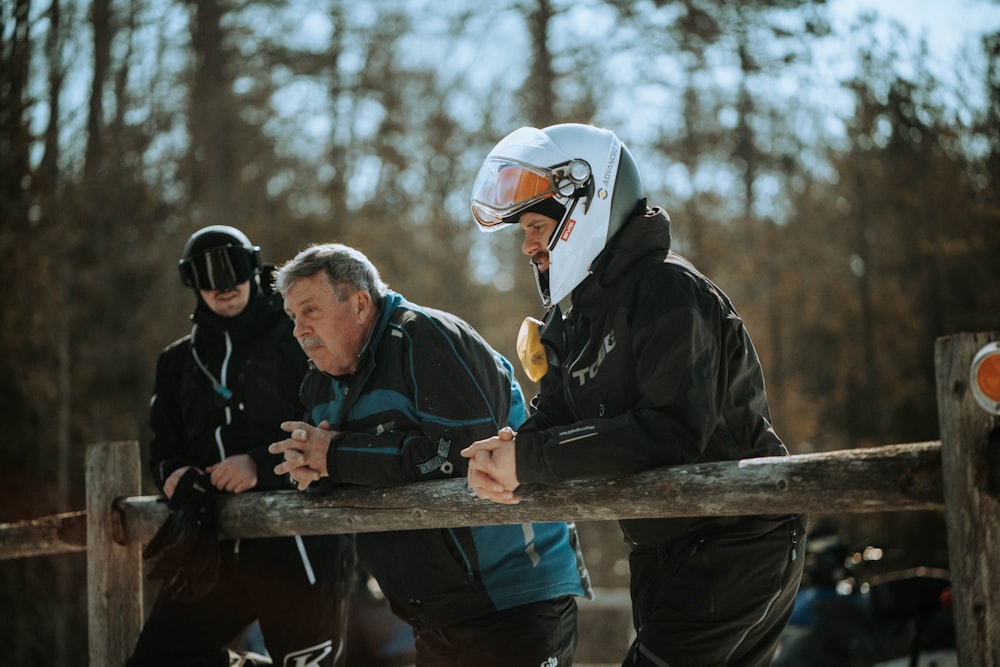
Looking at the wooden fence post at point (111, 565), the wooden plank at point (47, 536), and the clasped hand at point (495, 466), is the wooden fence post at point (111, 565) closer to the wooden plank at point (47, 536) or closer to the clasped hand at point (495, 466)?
the wooden plank at point (47, 536)

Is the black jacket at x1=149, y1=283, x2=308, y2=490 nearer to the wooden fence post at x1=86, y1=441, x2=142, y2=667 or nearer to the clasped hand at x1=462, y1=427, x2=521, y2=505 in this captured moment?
the wooden fence post at x1=86, y1=441, x2=142, y2=667

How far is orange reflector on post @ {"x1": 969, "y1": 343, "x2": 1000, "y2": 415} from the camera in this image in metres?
2.35

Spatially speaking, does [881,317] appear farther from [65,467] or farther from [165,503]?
[165,503]

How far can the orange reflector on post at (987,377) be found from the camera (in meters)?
2.35

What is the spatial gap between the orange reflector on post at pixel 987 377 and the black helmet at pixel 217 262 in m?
3.16

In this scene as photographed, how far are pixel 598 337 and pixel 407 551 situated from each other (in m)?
1.21

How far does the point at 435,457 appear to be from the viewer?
357cm

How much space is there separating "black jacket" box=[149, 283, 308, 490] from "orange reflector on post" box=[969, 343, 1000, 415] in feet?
9.21

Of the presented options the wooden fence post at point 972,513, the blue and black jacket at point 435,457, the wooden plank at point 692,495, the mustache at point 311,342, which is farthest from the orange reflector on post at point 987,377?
the mustache at point 311,342

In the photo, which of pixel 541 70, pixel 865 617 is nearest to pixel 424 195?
pixel 541 70

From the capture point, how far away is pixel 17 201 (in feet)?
41.1

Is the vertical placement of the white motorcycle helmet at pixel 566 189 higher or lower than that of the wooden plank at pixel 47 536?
higher

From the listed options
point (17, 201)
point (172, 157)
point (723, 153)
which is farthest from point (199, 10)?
point (723, 153)

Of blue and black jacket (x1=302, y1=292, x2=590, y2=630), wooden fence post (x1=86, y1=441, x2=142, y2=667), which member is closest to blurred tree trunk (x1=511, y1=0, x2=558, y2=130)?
wooden fence post (x1=86, y1=441, x2=142, y2=667)
